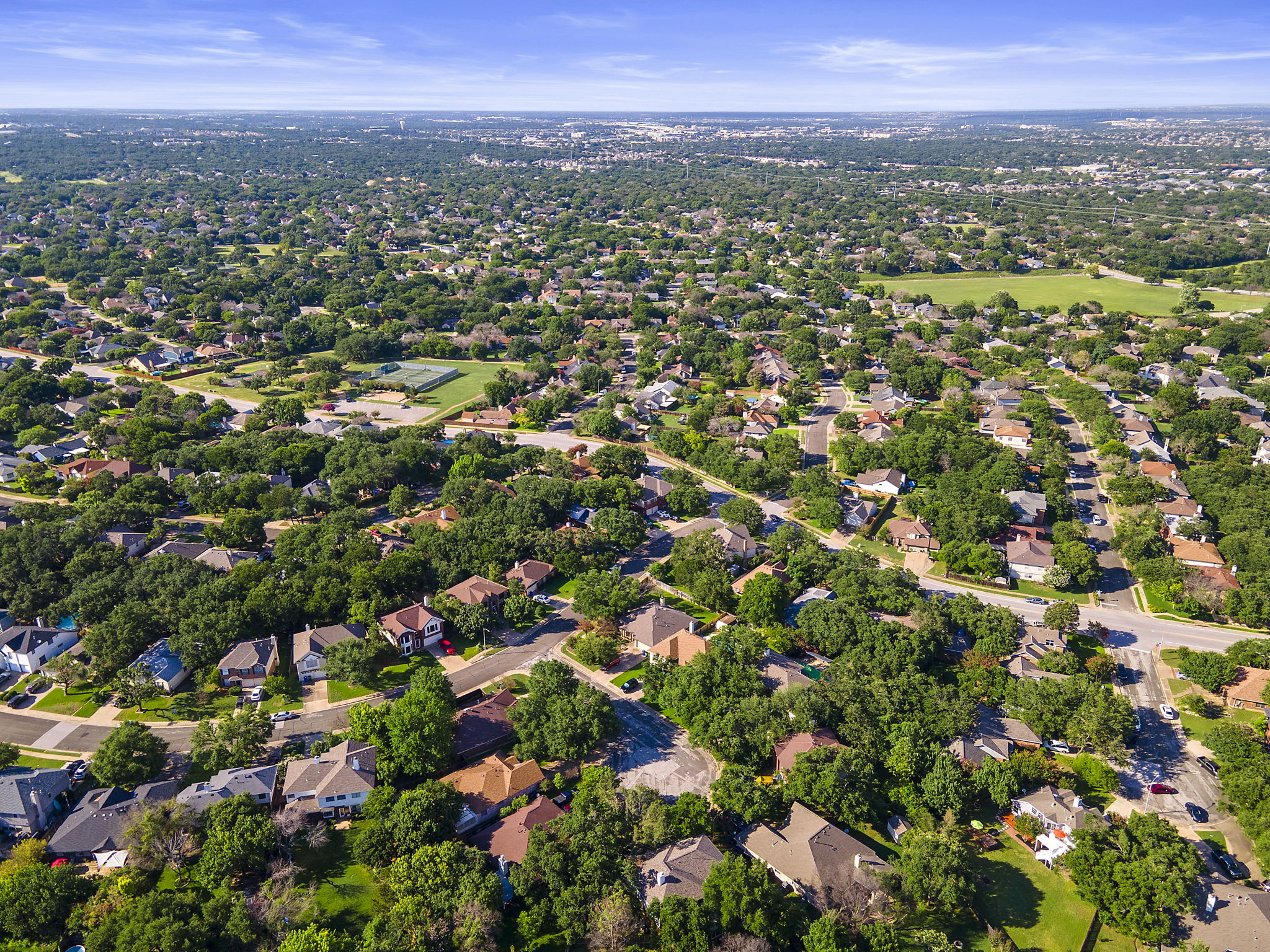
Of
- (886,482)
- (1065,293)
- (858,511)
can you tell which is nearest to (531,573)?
(858,511)

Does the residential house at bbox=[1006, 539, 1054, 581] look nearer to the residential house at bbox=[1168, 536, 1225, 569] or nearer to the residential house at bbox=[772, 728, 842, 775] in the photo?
the residential house at bbox=[1168, 536, 1225, 569]

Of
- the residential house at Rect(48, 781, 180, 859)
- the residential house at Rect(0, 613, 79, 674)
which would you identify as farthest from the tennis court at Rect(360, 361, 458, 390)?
the residential house at Rect(48, 781, 180, 859)

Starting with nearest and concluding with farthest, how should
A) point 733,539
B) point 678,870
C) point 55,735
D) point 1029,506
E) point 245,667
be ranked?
point 678,870
point 55,735
point 245,667
point 733,539
point 1029,506

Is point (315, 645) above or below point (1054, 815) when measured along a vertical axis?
above

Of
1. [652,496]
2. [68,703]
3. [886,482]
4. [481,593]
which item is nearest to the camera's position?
[68,703]

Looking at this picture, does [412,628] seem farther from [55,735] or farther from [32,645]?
[32,645]

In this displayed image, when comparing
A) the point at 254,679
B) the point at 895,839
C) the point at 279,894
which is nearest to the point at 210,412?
the point at 254,679

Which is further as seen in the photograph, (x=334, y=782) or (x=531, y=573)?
(x=531, y=573)

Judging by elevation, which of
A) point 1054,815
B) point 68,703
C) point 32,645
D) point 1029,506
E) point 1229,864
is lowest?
point 1229,864
